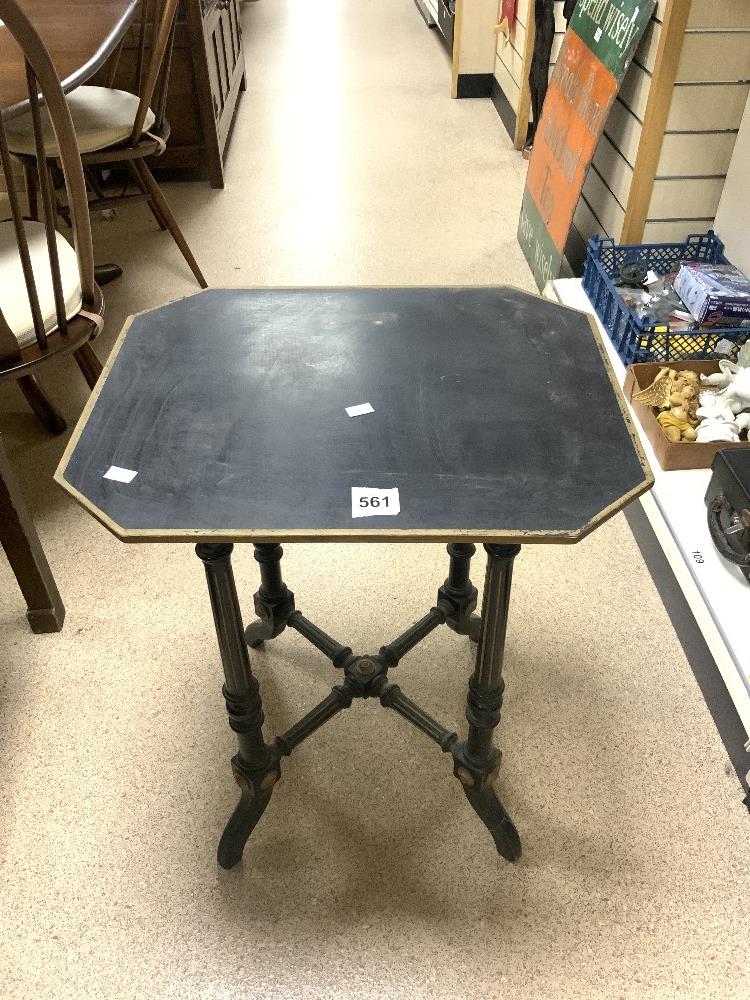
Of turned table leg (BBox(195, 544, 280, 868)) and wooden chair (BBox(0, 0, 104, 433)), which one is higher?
wooden chair (BBox(0, 0, 104, 433))

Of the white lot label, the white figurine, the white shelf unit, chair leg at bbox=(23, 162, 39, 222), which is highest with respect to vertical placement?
the white lot label

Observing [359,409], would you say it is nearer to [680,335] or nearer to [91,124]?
[680,335]

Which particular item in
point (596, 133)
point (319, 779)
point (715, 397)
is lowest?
point (319, 779)

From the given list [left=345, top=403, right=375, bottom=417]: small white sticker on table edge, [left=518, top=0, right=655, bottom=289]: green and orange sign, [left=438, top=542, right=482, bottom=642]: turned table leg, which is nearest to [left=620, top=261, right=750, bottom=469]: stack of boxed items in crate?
[left=518, top=0, right=655, bottom=289]: green and orange sign

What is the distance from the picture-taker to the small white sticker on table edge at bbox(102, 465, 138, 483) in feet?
3.32

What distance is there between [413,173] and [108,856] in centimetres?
318

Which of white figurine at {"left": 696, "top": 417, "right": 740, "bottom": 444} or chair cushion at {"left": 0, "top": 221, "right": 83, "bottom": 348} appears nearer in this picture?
chair cushion at {"left": 0, "top": 221, "right": 83, "bottom": 348}

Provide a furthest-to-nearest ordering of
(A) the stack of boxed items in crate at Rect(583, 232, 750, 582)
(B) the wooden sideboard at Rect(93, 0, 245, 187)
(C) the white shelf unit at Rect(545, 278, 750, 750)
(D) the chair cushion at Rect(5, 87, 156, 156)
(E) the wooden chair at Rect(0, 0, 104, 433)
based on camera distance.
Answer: (B) the wooden sideboard at Rect(93, 0, 245, 187) → (D) the chair cushion at Rect(5, 87, 156, 156) → (A) the stack of boxed items in crate at Rect(583, 232, 750, 582) → (C) the white shelf unit at Rect(545, 278, 750, 750) → (E) the wooden chair at Rect(0, 0, 104, 433)

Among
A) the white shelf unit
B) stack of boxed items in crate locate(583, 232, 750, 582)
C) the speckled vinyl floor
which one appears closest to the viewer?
the speckled vinyl floor

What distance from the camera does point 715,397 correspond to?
1925mm

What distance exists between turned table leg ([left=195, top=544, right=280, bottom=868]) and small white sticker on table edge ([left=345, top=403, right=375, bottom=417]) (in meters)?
0.24

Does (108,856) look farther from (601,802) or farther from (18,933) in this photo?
(601,802)

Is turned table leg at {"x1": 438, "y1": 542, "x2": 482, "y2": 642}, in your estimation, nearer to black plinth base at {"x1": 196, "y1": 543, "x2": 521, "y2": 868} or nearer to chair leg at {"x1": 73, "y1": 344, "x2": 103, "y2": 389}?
black plinth base at {"x1": 196, "y1": 543, "x2": 521, "y2": 868}

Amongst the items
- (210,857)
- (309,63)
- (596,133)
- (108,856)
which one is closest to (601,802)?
(210,857)
